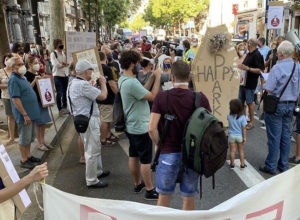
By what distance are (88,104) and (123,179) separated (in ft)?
4.33

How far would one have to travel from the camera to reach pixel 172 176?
285 cm

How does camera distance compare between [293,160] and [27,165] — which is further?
[293,160]

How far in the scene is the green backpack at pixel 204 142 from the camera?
242cm

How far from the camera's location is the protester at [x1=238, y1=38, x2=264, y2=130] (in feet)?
20.6

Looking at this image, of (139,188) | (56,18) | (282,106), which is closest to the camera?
(139,188)

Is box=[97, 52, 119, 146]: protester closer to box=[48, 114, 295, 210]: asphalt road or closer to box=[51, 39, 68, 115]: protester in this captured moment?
box=[48, 114, 295, 210]: asphalt road

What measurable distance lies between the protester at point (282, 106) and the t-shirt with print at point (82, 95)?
2463 mm

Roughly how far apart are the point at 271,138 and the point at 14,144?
470cm

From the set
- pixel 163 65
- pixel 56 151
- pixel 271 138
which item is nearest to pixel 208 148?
pixel 271 138

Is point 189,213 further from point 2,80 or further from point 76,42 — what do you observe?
point 76,42

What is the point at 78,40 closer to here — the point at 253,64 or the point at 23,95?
the point at 23,95

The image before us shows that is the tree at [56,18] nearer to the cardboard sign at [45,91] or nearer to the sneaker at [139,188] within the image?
the cardboard sign at [45,91]

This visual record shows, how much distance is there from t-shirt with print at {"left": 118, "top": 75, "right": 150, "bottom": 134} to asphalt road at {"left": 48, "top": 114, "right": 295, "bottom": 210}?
1.00m

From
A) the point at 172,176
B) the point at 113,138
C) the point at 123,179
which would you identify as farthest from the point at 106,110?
the point at 172,176
